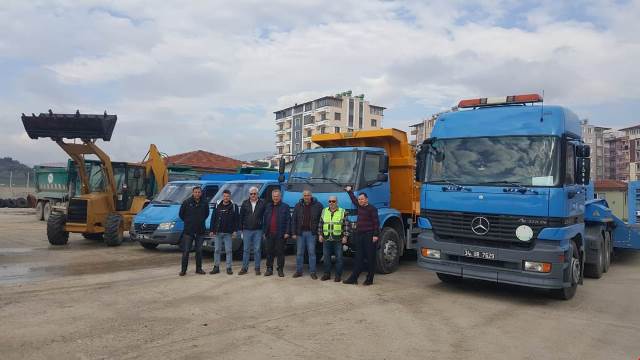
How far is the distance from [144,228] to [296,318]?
7729mm

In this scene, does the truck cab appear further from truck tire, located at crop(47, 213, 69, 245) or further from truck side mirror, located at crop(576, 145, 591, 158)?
truck tire, located at crop(47, 213, 69, 245)

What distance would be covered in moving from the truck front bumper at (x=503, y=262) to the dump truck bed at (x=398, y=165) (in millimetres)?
2434

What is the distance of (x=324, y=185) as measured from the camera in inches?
390

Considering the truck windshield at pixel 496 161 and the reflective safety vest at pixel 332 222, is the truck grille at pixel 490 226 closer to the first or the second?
the truck windshield at pixel 496 161

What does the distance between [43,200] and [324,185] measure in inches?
873

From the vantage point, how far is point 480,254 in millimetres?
7676

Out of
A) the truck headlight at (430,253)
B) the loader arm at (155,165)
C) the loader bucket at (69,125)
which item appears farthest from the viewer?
the loader arm at (155,165)

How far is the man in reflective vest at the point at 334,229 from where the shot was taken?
9141mm

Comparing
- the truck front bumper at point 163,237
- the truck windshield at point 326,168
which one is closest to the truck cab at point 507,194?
the truck windshield at point 326,168

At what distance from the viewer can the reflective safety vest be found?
30.0ft

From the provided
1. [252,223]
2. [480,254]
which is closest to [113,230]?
[252,223]

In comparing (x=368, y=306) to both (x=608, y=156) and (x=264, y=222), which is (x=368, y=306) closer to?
(x=264, y=222)

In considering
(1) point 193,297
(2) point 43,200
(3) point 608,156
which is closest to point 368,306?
(1) point 193,297

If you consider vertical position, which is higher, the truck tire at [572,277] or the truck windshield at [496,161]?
the truck windshield at [496,161]
